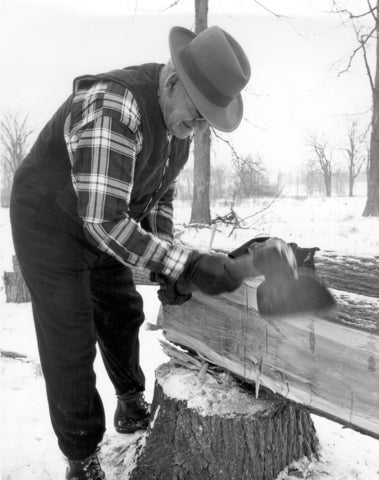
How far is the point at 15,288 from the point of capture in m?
5.09

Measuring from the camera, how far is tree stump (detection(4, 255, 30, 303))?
5.06 meters

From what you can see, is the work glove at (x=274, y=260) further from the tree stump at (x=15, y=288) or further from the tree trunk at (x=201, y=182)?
the tree trunk at (x=201, y=182)

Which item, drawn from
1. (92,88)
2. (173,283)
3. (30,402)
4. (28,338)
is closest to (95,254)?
(173,283)

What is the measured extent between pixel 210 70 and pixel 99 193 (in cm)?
54

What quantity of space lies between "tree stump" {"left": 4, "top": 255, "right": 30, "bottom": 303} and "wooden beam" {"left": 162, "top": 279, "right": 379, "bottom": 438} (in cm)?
370

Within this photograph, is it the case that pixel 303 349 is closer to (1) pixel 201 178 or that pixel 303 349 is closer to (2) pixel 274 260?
(2) pixel 274 260

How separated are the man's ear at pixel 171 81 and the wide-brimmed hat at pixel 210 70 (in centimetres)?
5

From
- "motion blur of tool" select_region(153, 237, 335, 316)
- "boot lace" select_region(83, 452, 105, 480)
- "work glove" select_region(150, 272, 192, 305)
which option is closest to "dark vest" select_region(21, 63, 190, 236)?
"work glove" select_region(150, 272, 192, 305)

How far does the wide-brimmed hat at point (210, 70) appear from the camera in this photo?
144 cm

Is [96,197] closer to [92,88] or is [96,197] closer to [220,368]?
[92,88]

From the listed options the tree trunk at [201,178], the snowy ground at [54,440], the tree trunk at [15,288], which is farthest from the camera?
the tree trunk at [201,178]

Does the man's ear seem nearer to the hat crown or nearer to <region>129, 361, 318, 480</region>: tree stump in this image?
the hat crown

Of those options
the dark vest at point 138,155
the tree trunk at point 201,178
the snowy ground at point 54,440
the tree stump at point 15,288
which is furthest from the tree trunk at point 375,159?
the dark vest at point 138,155

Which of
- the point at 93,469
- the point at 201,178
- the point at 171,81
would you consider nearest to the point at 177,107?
the point at 171,81
